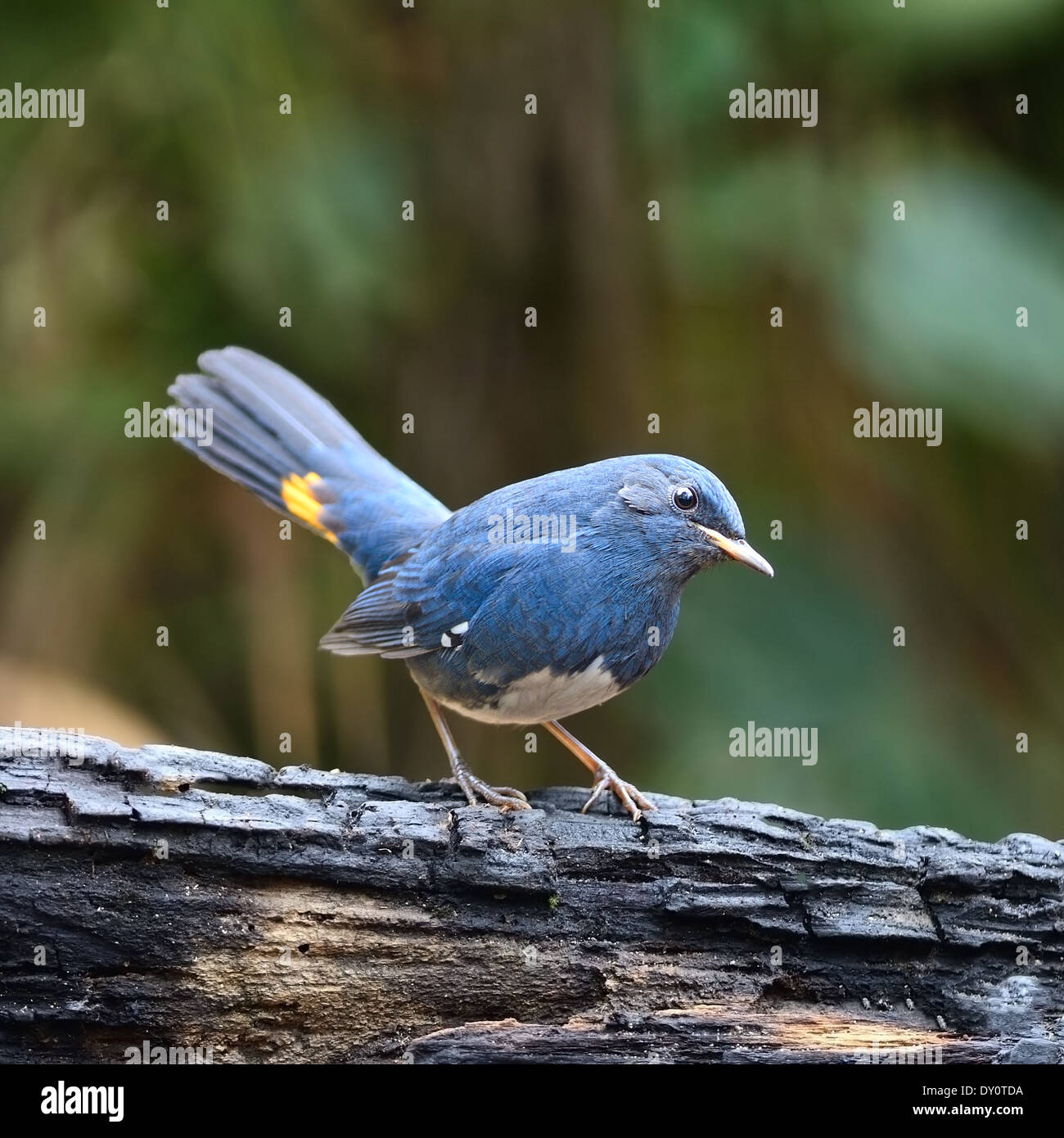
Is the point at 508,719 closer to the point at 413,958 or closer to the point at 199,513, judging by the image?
the point at 413,958

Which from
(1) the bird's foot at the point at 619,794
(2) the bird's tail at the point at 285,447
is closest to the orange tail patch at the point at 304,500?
(2) the bird's tail at the point at 285,447

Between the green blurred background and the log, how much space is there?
243 cm

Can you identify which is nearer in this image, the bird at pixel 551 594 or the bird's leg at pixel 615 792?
the bird at pixel 551 594

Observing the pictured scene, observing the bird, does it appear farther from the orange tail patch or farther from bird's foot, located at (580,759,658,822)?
the orange tail patch

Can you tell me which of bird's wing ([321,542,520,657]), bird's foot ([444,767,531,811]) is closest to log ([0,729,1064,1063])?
bird's foot ([444,767,531,811])

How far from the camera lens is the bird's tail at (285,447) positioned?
5254 mm

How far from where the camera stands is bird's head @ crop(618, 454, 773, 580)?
14.1 ft

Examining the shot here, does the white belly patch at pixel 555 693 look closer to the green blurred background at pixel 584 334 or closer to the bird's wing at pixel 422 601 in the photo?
the bird's wing at pixel 422 601

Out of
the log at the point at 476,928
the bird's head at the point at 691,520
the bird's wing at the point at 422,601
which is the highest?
the bird's head at the point at 691,520

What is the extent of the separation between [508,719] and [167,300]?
3.67 metres

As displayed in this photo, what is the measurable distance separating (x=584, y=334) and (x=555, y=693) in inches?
130

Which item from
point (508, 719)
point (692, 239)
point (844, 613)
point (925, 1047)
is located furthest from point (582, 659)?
point (692, 239)

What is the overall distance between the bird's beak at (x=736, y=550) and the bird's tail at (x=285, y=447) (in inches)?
52.6

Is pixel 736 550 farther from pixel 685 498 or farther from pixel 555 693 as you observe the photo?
pixel 555 693
